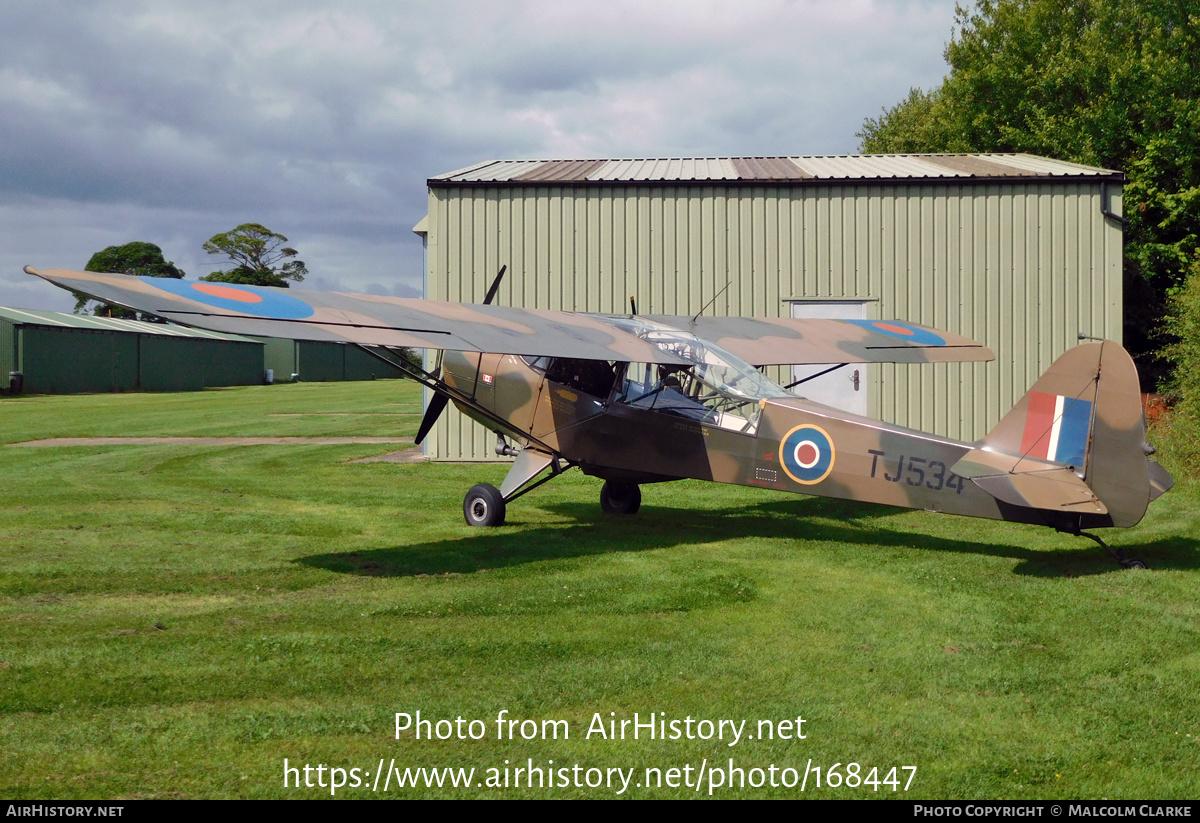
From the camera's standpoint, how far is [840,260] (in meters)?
16.1

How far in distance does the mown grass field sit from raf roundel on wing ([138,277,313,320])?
2.17 m

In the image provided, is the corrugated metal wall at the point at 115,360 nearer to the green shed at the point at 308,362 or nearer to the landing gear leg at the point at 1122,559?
the green shed at the point at 308,362

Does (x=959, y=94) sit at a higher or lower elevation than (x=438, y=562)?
higher

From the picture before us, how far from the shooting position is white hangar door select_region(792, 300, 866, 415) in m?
16.0

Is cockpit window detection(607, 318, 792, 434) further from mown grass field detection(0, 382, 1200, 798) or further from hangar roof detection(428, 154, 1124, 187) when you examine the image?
hangar roof detection(428, 154, 1124, 187)

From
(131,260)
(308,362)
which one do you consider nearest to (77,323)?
(308,362)

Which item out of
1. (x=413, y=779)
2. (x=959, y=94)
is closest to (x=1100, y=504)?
(x=413, y=779)

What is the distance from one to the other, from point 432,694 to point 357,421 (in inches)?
840

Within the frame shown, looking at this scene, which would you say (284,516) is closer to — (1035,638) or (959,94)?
(1035,638)

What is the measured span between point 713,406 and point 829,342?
294 cm

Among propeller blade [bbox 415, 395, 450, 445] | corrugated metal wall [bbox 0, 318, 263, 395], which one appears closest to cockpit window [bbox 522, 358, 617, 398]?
propeller blade [bbox 415, 395, 450, 445]

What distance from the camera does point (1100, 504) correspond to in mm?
6910

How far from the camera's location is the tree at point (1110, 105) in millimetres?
23000

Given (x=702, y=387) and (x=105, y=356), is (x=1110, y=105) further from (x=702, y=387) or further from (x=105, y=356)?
(x=105, y=356)
